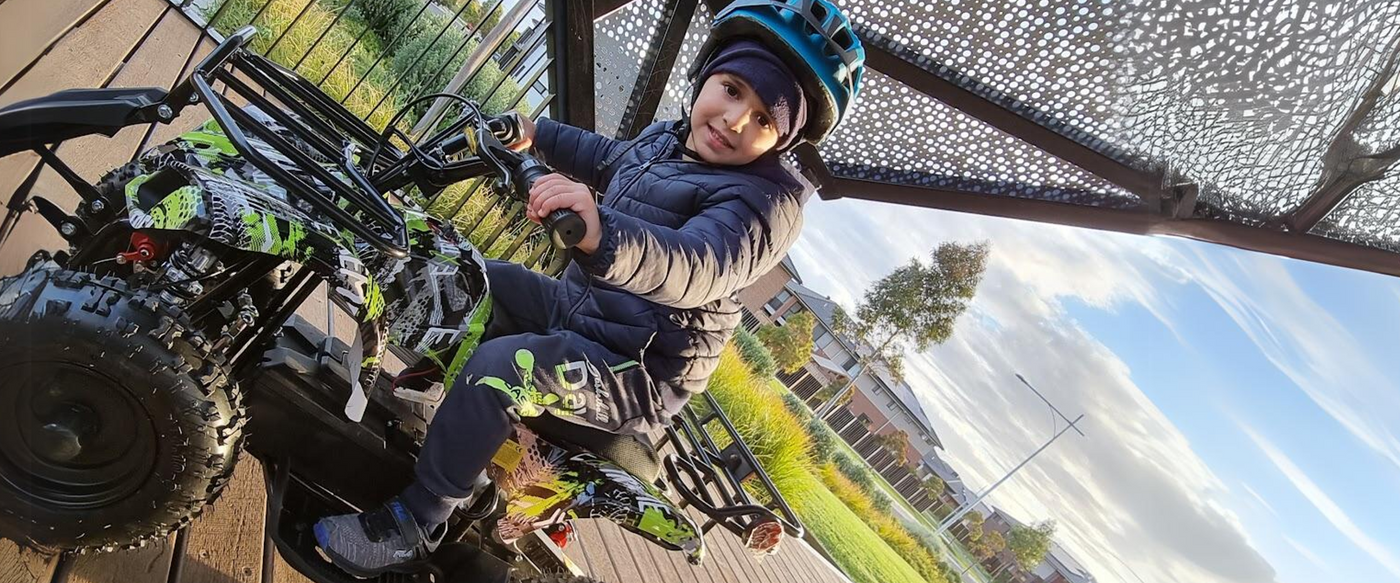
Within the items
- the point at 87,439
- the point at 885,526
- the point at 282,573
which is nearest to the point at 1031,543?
the point at 885,526

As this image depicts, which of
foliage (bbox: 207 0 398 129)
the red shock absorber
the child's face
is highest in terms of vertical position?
the child's face

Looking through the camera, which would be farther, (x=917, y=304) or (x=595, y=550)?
(x=917, y=304)

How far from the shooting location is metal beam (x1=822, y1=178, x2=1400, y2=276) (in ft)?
7.65

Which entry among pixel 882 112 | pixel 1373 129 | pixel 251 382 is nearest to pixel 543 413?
pixel 251 382

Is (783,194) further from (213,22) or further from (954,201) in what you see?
(213,22)

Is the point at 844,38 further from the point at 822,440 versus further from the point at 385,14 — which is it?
the point at 822,440

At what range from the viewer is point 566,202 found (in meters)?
1.02

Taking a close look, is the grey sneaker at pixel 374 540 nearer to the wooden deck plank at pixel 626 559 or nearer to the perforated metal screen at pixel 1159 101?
the wooden deck plank at pixel 626 559

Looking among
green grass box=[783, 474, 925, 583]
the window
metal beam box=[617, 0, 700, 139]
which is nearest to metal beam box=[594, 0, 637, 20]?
metal beam box=[617, 0, 700, 139]

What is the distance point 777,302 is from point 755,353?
1.61m

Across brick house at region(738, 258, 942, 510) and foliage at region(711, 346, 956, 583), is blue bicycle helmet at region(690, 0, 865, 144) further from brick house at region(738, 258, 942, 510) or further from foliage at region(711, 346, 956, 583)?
brick house at region(738, 258, 942, 510)

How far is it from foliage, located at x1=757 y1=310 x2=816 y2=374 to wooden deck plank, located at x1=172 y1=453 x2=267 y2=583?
26.2 ft

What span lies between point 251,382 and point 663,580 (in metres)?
2.02

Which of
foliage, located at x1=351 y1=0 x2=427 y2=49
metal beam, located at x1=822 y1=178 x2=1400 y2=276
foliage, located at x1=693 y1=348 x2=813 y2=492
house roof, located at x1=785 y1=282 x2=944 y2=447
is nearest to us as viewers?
metal beam, located at x1=822 y1=178 x2=1400 y2=276
